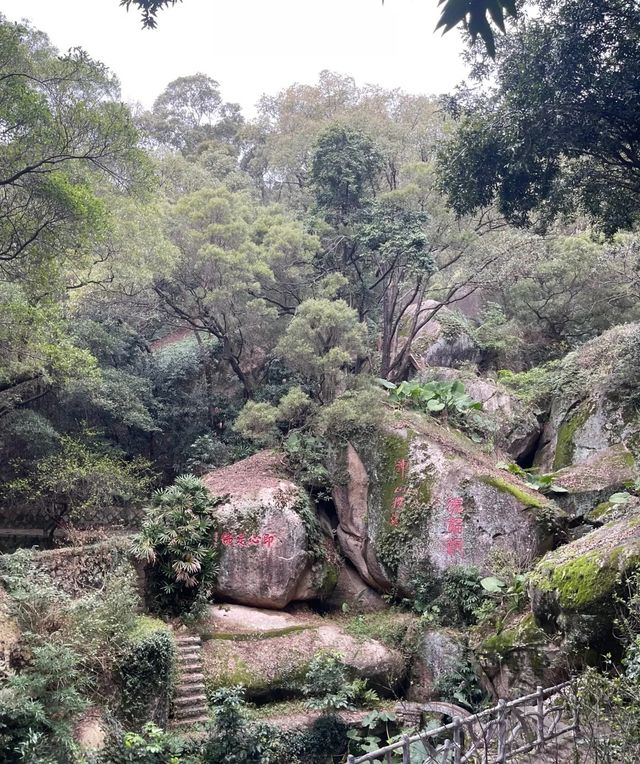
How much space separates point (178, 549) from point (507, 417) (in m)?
8.32

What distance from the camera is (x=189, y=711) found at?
29.3ft

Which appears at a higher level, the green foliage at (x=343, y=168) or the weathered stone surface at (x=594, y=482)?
the green foliage at (x=343, y=168)

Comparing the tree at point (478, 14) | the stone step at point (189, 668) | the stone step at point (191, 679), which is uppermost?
the tree at point (478, 14)

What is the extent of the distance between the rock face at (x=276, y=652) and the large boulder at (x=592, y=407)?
565cm

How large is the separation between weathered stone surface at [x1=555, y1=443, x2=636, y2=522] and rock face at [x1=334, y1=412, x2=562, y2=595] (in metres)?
0.61

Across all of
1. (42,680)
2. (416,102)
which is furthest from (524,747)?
(416,102)

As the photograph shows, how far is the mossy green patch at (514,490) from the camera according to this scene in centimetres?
1101

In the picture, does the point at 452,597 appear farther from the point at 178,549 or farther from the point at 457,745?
the point at 457,745

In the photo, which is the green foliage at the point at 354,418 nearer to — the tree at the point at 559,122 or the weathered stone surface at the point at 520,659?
the weathered stone surface at the point at 520,659

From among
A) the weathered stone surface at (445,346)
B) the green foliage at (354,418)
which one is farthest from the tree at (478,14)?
the weathered stone surface at (445,346)

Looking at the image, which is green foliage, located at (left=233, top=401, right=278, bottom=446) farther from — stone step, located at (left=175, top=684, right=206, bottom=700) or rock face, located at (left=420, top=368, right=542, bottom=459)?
stone step, located at (left=175, top=684, right=206, bottom=700)

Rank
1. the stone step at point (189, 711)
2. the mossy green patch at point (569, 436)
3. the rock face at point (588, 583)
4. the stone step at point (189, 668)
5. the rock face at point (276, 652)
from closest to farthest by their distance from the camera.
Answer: the rock face at point (588, 583) → the stone step at point (189, 711) → the stone step at point (189, 668) → the rock face at point (276, 652) → the mossy green patch at point (569, 436)

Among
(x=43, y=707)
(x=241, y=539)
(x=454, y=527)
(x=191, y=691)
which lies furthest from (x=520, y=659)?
(x=43, y=707)

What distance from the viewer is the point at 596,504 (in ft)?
36.8
